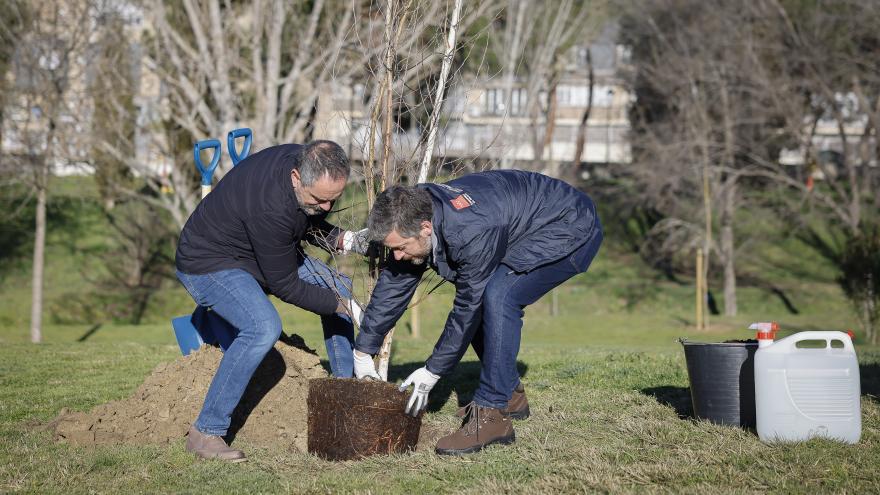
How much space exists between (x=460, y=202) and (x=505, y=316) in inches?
27.9

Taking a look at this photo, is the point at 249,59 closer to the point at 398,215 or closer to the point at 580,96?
the point at 398,215

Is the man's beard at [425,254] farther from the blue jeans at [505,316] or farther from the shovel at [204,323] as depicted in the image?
the shovel at [204,323]

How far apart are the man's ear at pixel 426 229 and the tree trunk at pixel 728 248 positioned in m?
20.4

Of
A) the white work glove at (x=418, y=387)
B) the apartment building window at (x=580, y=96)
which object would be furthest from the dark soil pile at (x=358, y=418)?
the apartment building window at (x=580, y=96)

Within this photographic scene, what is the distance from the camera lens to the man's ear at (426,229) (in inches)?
179

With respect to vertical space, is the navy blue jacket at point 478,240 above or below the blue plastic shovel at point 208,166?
below

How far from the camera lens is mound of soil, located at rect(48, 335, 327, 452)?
5352 millimetres

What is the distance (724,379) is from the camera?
16.8 ft

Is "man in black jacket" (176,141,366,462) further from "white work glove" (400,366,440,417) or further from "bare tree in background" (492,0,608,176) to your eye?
"bare tree in background" (492,0,608,176)

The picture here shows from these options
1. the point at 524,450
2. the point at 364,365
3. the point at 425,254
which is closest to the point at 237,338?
the point at 364,365

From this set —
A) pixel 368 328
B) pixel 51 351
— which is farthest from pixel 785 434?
pixel 51 351

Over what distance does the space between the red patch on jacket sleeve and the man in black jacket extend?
0.60m

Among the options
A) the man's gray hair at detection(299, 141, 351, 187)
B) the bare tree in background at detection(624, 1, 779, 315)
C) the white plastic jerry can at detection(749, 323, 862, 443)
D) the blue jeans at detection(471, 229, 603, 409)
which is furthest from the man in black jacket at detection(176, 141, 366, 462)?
the bare tree in background at detection(624, 1, 779, 315)

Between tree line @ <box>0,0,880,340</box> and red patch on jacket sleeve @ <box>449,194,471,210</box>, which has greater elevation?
tree line @ <box>0,0,880,340</box>
